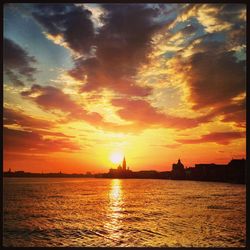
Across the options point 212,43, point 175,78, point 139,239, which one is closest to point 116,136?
point 175,78

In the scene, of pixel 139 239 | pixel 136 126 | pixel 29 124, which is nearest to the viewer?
pixel 139 239

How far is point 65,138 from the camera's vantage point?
→ 38.5 m

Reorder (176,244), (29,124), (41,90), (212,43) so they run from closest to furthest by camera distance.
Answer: (176,244) → (212,43) → (41,90) → (29,124)

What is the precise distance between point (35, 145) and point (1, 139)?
104 feet

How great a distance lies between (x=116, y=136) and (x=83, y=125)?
11.9ft

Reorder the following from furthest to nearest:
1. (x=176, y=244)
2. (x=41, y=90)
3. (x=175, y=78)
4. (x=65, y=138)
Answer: (x=65, y=138) < (x=41, y=90) < (x=175, y=78) < (x=176, y=244)

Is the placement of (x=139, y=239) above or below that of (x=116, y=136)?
below

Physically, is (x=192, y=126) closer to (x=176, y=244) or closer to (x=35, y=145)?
(x=35, y=145)

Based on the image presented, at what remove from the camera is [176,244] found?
10.1 m

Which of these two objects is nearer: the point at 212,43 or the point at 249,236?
the point at 249,236

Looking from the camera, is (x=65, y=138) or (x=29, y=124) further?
(x=65, y=138)

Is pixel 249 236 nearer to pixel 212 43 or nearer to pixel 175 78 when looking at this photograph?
pixel 212 43

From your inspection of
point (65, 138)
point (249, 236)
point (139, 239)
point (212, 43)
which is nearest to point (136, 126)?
point (65, 138)

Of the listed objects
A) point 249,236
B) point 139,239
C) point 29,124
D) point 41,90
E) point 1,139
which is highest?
point 41,90
